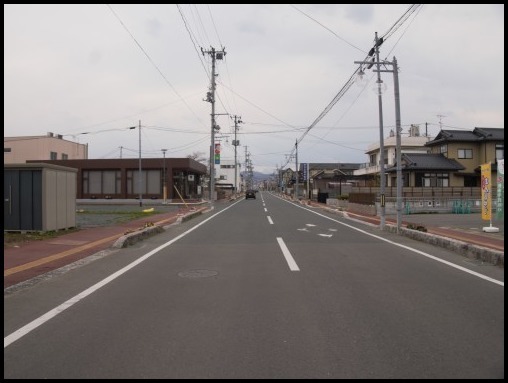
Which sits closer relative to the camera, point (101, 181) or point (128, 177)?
point (128, 177)

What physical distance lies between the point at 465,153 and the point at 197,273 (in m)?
41.1

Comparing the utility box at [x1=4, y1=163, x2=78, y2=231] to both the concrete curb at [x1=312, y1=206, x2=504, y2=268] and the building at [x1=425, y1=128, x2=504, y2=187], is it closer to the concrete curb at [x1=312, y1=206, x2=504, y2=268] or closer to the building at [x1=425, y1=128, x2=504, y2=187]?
the concrete curb at [x1=312, y1=206, x2=504, y2=268]

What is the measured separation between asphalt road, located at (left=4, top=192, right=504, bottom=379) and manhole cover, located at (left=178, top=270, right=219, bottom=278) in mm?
39

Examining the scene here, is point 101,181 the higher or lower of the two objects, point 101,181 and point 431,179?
the higher

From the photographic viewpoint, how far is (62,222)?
17.1 meters

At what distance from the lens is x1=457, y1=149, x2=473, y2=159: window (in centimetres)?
4388

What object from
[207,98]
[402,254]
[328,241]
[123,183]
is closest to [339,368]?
[402,254]

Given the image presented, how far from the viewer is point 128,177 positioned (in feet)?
179

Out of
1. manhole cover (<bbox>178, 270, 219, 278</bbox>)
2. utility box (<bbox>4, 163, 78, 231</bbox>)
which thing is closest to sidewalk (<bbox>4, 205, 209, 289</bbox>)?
utility box (<bbox>4, 163, 78, 231</bbox>)

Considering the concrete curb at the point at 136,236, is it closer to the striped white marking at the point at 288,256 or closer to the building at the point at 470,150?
the striped white marking at the point at 288,256

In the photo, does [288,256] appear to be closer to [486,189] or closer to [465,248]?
[465,248]

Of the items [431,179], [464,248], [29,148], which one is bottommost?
[464,248]

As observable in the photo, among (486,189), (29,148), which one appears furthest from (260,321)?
(29,148)

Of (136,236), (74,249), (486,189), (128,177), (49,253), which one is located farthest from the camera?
(128,177)
